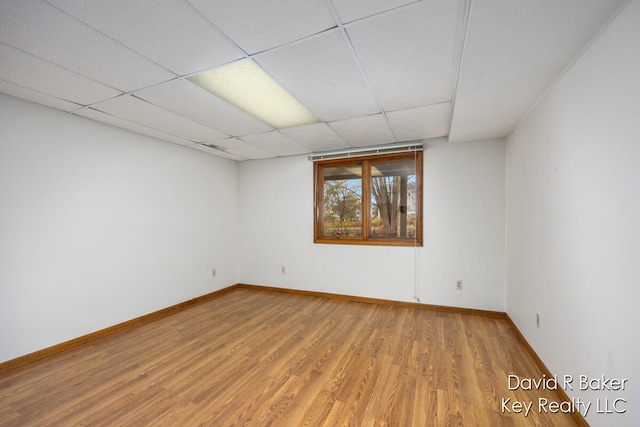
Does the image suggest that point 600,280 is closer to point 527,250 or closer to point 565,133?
point 565,133

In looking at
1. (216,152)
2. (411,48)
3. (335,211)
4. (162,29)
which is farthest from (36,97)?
(335,211)

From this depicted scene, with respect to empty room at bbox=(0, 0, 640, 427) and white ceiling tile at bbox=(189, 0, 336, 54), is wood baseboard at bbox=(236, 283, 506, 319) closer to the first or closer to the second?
empty room at bbox=(0, 0, 640, 427)

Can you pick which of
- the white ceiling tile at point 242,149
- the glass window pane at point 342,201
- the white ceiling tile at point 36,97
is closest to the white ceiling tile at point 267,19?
the white ceiling tile at point 36,97

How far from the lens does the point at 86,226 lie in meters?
2.74

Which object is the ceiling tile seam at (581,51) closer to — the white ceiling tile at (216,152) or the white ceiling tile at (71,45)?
the white ceiling tile at (71,45)

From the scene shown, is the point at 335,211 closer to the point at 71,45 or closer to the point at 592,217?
the point at 592,217

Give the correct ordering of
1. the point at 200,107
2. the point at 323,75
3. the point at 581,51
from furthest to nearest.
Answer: the point at 200,107 → the point at 323,75 → the point at 581,51

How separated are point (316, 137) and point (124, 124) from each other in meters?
2.29

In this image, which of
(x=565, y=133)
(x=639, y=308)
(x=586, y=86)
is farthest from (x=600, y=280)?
(x=586, y=86)

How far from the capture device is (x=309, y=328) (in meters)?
3.01

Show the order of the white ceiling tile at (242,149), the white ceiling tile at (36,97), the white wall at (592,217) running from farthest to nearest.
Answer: the white ceiling tile at (242,149) → the white ceiling tile at (36,97) → the white wall at (592,217)

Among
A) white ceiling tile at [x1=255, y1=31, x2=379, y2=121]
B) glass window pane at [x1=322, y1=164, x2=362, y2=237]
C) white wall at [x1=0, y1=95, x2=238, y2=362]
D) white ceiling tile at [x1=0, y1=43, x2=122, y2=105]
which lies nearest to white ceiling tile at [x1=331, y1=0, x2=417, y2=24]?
white ceiling tile at [x1=255, y1=31, x2=379, y2=121]

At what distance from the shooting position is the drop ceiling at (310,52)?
127 centimetres

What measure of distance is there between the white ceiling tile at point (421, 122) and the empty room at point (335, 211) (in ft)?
0.11
